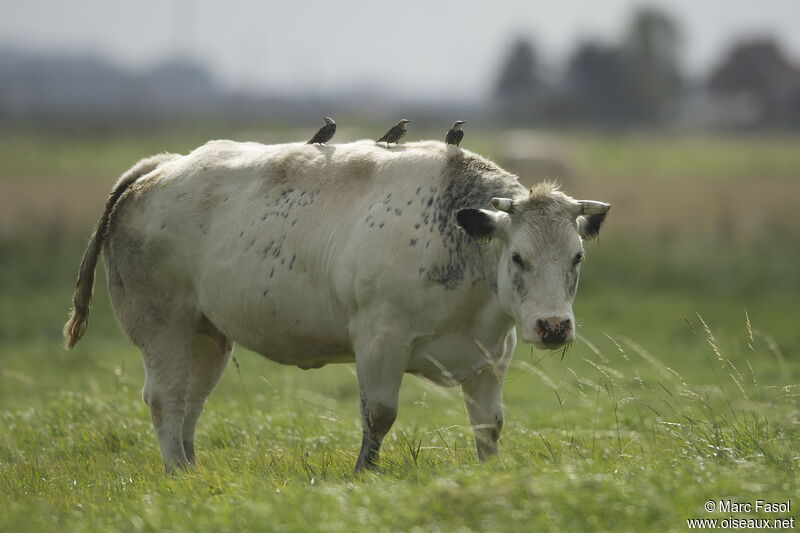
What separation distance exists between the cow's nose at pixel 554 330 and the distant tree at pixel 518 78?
12454 cm

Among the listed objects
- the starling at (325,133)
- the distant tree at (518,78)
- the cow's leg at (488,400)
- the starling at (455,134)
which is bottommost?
the distant tree at (518,78)

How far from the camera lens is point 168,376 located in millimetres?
8656

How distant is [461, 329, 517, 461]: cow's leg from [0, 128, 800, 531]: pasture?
0.20 m

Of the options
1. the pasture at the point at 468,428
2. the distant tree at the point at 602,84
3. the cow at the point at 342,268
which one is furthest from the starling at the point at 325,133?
the distant tree at the point at 602,84

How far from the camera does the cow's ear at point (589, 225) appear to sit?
7.45 m

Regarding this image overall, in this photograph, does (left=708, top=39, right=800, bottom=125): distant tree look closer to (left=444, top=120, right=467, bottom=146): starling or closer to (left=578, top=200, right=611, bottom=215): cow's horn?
(left=444, top=120, right=467, bottom=146): starling

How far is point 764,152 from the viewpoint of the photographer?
5959 cm

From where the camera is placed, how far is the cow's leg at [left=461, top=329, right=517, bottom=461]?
25.0 feet

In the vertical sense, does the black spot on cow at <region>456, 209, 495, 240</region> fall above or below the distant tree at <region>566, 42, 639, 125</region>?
above

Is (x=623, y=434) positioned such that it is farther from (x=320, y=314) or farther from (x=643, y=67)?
(x=643, y=67)

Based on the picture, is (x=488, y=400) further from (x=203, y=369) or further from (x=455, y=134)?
(x=203, y=369)

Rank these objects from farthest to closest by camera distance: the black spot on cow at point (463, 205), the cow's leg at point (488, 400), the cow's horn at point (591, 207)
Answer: the cow's leg at point (488, 400) < the black spot on cow at point (463, 205) < the cow's horn at point (591, 207)

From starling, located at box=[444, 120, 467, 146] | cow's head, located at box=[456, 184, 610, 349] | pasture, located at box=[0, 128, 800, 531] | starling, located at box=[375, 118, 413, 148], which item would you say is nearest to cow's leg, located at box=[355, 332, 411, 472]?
pasture, located at box=[0, 128, 800, 531]

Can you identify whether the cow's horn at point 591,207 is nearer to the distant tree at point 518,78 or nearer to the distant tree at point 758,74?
the distant tree at point 758,74
